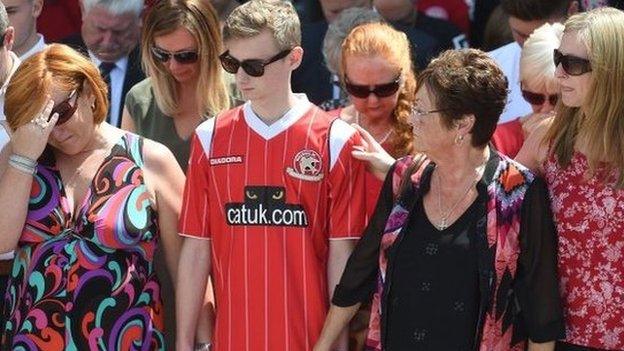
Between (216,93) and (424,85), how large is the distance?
132 cm

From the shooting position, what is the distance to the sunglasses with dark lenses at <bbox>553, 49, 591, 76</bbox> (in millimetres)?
4379

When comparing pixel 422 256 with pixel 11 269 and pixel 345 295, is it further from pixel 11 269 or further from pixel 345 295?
pixel 11 269

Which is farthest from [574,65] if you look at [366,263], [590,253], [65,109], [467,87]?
[65,109]

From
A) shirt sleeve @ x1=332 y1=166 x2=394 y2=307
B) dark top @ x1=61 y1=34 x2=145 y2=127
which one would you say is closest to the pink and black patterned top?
shirt sleeve @ x1=332 y1=166 x2=394 y2=307

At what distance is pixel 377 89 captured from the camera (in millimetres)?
5059

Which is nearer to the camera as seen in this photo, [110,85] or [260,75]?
[260,75]

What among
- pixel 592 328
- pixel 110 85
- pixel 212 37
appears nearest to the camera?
pixel 592 328

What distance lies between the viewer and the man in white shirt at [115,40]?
6516 mm

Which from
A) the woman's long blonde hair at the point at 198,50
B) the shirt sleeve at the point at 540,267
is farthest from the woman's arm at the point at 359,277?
the woman's long blonde hair at the point at 198,50

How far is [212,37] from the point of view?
5.56 m

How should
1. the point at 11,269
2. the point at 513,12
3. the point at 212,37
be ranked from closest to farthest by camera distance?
the point at 11,269, the point at 212,37, the point at 513,12

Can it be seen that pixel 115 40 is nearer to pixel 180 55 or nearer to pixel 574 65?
pixel 180 55

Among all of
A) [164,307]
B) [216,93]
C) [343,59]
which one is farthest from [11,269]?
[343,59]

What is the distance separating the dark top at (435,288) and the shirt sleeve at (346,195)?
30 centimetres
